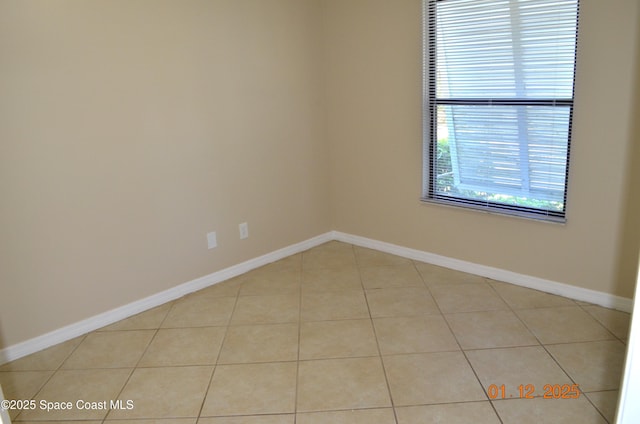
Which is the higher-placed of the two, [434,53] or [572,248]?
[434,53]

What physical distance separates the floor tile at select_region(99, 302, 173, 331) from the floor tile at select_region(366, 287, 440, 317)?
1.29 m

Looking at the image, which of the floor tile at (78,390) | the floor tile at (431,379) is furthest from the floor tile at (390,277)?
the floor tile at (78,390)

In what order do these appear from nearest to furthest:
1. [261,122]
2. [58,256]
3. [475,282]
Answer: [58,256] → [475,282] → [261,122]

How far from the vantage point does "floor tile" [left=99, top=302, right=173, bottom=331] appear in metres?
2.80

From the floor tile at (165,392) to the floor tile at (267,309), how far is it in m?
0.53

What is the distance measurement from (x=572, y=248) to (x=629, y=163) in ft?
1.93

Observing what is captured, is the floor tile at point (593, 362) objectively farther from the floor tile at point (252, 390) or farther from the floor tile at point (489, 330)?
the floor tile at point (252, 390)

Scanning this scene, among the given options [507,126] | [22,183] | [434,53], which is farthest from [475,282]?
[22,183]

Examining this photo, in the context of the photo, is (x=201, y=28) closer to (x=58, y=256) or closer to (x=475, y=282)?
(x=58, y=256)

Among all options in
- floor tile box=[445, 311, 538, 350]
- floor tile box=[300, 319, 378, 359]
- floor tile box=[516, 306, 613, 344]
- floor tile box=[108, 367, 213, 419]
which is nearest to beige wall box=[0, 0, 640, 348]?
floor tile box=[516, 306, 613, 344]

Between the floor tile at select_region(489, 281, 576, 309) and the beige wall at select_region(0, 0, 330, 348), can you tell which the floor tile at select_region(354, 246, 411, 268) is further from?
the floor tile at select_region(489, 281, 576, 309)

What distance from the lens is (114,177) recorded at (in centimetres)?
277

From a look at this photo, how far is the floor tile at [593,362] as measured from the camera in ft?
6.95

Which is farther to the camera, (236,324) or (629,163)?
(236,324)
